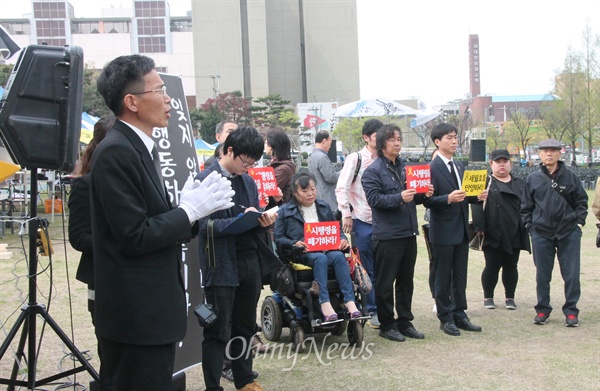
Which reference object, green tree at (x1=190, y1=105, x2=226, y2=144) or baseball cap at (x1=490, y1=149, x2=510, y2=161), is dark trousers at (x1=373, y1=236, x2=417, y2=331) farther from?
green tree at (x1=190, y1=105, x2=226, y2=144)

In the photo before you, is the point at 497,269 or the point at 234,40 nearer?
the point at 497,269

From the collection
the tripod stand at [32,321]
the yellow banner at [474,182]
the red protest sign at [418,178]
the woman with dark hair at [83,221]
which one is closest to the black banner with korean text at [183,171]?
the woman with dark hair at [83,221]

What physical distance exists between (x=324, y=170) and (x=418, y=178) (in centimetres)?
174

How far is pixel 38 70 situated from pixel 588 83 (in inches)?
1565

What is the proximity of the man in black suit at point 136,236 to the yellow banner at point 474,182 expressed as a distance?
13.1 feet

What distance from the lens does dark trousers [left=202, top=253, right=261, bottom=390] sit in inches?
169

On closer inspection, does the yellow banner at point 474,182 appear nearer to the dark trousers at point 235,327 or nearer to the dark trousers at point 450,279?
the dark trousers at point 450,279

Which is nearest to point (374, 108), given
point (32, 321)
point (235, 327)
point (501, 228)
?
point (501, 228)

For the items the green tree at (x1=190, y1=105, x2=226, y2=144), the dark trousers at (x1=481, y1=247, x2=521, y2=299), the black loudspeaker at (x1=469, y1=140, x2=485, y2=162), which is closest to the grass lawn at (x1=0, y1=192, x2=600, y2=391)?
the dark trousers at (x1=481, y1=247, x2=521, y2=299)

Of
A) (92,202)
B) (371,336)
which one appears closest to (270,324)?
(371,336)

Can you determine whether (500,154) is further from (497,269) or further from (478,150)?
(478,150)

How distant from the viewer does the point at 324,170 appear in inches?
300

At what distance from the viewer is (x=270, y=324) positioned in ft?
20.3

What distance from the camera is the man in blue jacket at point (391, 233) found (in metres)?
6.17
